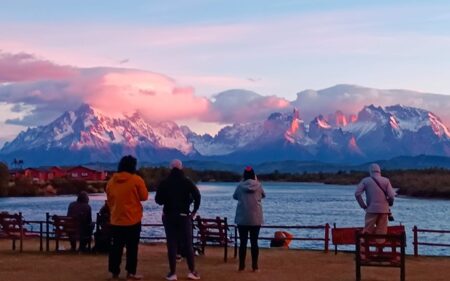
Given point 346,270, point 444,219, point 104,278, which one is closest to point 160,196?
point 104,278

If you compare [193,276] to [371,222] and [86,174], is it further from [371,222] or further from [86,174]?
[86,174]

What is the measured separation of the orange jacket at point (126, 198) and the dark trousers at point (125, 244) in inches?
5.1

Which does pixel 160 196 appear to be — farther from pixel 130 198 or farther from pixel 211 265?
pixel 211 265

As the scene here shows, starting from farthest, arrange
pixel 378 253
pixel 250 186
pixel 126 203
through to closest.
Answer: pixel 250 186 → pixel 378 253 → pixel 126 203

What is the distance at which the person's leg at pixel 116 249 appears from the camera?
16719 mm

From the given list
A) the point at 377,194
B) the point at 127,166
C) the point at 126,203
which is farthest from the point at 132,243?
the point at 377,194

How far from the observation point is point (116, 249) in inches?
664

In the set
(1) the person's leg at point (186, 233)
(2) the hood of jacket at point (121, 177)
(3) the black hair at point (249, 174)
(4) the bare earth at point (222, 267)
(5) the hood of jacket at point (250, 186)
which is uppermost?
(3) the black hair at point (249, 174)

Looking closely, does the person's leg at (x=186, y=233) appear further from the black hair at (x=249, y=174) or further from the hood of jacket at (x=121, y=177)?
the black hair at (x=249, y=174)

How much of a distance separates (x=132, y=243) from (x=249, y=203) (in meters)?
2.88

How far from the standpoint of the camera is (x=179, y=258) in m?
21.1

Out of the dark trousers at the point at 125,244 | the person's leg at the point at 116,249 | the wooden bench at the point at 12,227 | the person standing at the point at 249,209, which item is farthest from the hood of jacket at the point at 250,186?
the wooden bench at the point at 12,227

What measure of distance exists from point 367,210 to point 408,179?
131 meters

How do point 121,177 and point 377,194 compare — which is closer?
point 121,177
